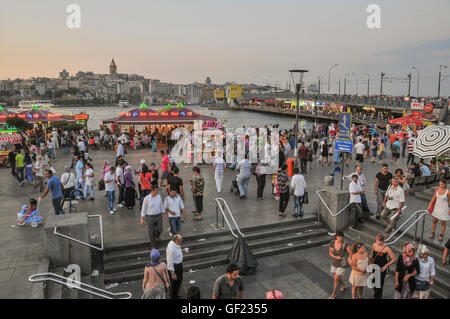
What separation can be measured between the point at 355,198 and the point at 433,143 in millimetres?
4732

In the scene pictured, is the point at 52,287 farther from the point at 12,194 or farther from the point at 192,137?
the point at 192,137

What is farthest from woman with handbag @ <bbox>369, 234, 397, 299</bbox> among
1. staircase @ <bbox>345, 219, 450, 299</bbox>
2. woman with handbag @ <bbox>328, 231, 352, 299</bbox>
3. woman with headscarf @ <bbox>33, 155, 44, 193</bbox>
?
woman with headscarf @ <bbox>33, 155, 44, 193</bbox>

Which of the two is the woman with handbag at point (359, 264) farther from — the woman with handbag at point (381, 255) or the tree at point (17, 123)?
the tree at point (17, 123)

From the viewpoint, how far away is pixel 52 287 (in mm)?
6043

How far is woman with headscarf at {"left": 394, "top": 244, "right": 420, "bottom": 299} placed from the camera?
18.4 feet

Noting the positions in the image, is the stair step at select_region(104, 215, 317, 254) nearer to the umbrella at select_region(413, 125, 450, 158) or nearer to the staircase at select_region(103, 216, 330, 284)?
the staircase at select_region(103, 216, 330, 284)

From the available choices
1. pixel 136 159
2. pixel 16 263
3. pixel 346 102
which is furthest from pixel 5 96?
pixel 16 263

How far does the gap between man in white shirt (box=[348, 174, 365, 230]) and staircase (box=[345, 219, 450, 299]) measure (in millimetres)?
220

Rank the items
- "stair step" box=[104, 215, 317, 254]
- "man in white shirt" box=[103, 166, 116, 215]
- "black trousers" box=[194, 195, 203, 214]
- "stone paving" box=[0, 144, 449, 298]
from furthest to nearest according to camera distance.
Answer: "man in white shirt" box=[103, 166, 116, 215] → "black trousers" box=[194, 195, 203, 214] → "stair step" box=[104, 215, 317, 254] → "stone paving" box=[0, 144, 449, 298]

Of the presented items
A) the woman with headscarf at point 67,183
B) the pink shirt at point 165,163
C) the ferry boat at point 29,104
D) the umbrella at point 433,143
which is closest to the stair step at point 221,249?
the woman with headscarf at point 67,183

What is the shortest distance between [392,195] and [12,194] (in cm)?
1296

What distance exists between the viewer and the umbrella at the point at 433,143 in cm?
1100

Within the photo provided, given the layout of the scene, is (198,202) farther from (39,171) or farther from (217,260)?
(39,171)

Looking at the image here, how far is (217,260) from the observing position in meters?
7.77
